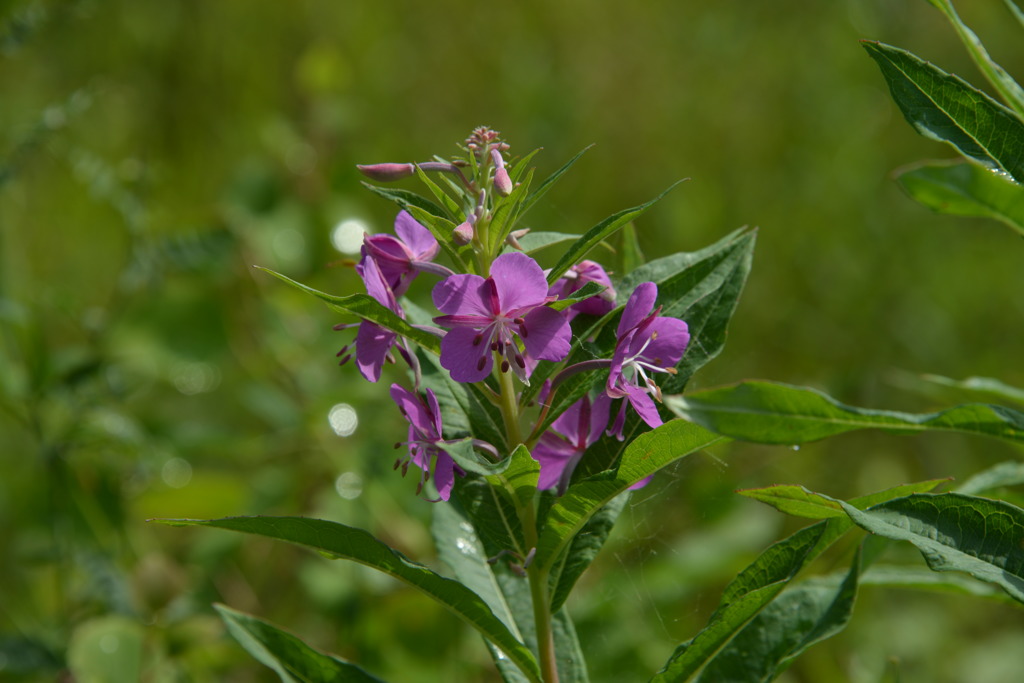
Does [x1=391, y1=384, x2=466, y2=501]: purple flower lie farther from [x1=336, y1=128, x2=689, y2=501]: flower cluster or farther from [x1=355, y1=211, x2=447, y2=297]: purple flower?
[x1=355, y1=211, x2=447, y2=297]: purple flower

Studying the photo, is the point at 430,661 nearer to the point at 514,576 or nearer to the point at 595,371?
the point at 514,576

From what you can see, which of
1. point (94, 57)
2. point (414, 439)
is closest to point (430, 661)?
point (414, 439)

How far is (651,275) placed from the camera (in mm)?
1259

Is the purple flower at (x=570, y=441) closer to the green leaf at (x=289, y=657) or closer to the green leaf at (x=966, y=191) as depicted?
the green leaf at (x=289, y=657)

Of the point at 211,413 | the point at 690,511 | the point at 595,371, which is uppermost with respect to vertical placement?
the point at 595,371

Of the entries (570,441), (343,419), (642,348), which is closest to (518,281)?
(642,348)

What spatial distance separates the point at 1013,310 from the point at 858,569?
3183 millimetres

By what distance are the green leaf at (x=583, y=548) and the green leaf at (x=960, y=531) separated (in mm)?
322

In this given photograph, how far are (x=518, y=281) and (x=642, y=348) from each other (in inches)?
7.3

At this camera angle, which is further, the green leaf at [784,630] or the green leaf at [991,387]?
the green leaf at [991,387]

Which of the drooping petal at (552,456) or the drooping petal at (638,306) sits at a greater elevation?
the drooping petal at (638,306)

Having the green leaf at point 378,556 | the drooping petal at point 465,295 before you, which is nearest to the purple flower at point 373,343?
the drooping petal at point 465,295

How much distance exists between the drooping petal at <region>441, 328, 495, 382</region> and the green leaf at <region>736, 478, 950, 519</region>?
35 centimetres

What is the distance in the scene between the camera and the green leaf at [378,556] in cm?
106
